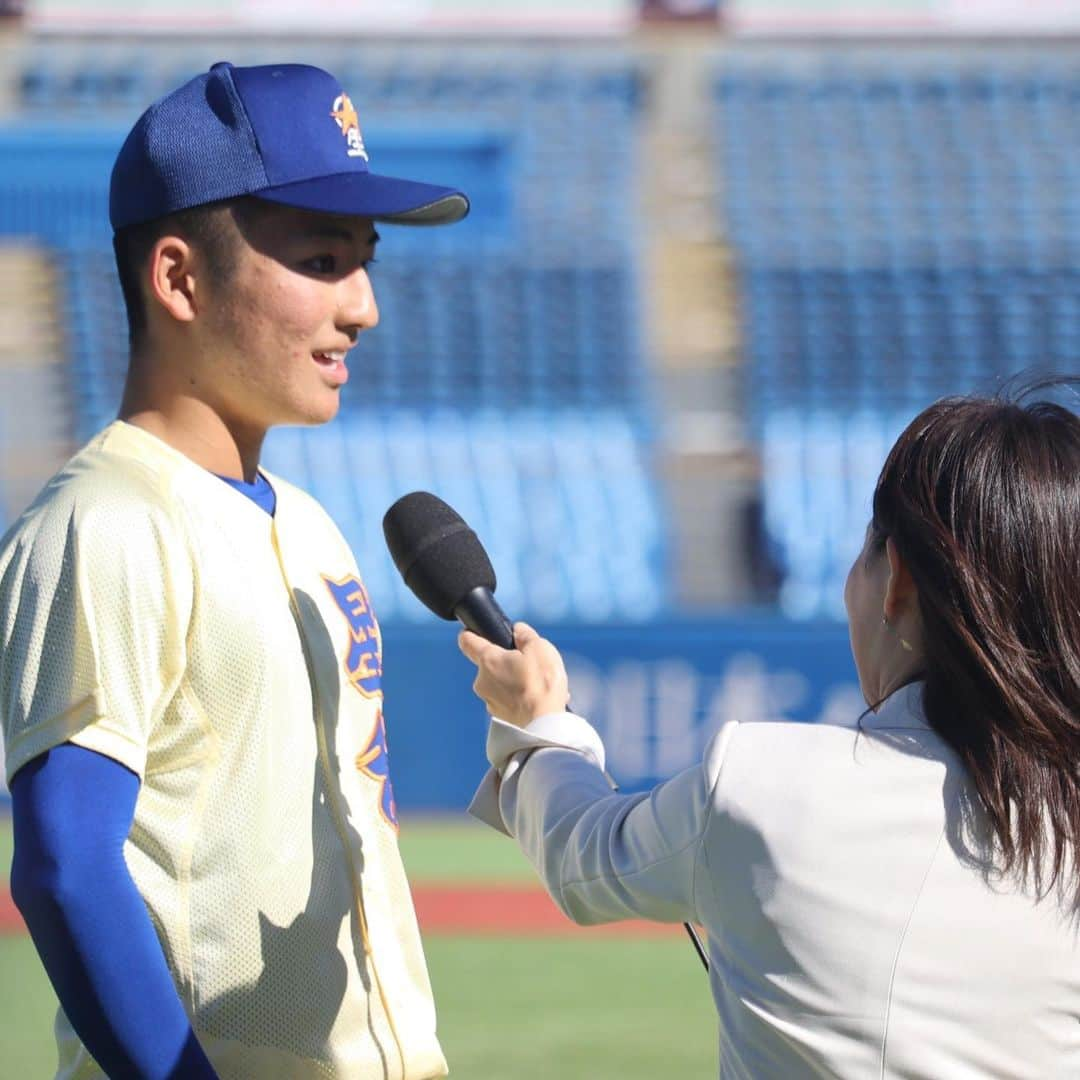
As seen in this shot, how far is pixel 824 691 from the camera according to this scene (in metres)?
9.20

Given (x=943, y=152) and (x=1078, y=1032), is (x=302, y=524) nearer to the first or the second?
(x=1078, y=1032)

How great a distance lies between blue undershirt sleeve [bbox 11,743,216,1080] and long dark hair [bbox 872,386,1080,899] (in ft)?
2.79

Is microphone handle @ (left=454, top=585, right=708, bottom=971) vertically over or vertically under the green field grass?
over

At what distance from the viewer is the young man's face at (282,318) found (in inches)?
80.8

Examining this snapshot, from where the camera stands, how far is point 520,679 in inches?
82.3

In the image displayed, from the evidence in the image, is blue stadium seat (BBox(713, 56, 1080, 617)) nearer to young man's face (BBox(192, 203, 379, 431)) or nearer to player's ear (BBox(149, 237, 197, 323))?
young man's face (BBox(192, 203, 379, 431))

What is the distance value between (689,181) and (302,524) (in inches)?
405

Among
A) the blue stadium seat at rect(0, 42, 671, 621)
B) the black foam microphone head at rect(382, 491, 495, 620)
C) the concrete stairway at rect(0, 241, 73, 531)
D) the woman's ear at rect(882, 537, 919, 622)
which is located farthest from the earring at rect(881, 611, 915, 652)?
the concrete stairway at rect(0, 241, 73, 531)

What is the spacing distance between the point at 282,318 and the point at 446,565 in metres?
0.38

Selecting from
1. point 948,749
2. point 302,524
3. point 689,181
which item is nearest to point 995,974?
point 948,749

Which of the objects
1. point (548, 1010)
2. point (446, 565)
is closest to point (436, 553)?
point (446, 565)

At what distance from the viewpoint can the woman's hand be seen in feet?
6.85

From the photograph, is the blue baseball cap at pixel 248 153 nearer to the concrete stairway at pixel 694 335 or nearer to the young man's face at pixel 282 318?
the young man's face at pixel 282 318

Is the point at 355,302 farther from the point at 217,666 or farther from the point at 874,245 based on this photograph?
the point at 874,245
